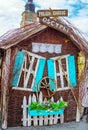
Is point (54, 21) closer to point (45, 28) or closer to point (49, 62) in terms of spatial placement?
point (45, 28)

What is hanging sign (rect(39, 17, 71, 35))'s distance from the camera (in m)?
9.54

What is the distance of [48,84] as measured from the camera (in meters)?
10.1

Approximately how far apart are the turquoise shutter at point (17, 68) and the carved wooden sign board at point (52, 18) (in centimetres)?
129

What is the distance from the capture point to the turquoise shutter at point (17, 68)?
9.69 m

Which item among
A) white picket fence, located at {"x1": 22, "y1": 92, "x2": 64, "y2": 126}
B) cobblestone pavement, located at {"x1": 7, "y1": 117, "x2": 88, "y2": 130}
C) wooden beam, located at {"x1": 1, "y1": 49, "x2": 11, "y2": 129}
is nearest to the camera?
wooden beam, located at {"x1": 1, "y1": 49, "x2": 11, "y2": 129}

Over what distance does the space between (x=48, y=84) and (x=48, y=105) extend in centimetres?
70

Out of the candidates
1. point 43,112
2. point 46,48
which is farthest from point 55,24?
point 43,112

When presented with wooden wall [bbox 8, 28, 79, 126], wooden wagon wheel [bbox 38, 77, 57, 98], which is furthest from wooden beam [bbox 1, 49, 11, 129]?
wooden wagon wheel [bbox 38, 77, 57, 98]

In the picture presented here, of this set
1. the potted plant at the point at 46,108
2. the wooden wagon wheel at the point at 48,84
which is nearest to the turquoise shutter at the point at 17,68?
the wooden wagon wheel at the point at 48,84

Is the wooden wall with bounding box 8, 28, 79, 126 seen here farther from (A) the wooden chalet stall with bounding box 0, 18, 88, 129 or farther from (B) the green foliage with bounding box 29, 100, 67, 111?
(B) the green foliage with bounding box 29, 100, 67, 111

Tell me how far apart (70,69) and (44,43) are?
1295 millimetres

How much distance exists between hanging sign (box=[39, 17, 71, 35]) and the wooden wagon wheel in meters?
1.69

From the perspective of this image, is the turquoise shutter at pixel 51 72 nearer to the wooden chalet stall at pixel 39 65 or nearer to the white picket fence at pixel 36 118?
the wooden chalet stall at pixel 39 65

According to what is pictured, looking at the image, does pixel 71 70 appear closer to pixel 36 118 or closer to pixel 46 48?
pixel 46 48
